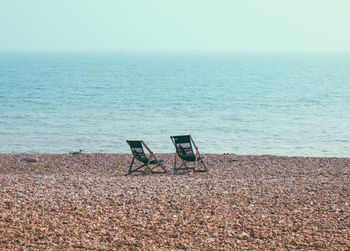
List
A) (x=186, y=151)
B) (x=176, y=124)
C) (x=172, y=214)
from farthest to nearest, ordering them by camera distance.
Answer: (x=176, y=124) → (x=186, y=151) → (x=172, y=214)

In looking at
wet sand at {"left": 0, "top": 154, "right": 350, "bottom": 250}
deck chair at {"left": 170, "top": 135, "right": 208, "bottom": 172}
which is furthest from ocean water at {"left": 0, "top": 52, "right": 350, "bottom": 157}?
wet sand at {"left": 0, "top": 154, "right": 350, "bottom": 250}

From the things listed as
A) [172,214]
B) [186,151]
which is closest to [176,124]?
[186,151]

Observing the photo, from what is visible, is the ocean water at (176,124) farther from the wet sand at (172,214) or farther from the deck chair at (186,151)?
the wet sand at (172,214)

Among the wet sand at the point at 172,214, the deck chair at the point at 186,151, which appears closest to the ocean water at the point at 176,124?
the deck chair at the point at 186,151

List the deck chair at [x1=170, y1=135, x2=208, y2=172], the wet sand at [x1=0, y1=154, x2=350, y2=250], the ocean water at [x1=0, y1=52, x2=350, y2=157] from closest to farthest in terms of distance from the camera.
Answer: the wet sand at [x1=0, y1=154, x2=350, y2=250]
the deck chair at [x1=170, y1=135, x2=208, y2=172]
the ocean water at [x1=0, y1=52, x2=350, y2=157]

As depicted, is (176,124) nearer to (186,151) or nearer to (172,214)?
(186,151)

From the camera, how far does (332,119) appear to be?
75.5 ft

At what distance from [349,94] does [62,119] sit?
26091mm

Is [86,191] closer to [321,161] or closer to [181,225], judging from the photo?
[181,225]

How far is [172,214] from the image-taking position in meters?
6.00

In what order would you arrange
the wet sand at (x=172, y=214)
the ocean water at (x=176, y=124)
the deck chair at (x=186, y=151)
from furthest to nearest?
the ocean water at (x=176, y=124) < the deck chair at (x=186, y=151) < the wet sand at (x=172, y=214)

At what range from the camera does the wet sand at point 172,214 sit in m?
5.07

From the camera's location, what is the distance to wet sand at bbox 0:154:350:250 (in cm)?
507

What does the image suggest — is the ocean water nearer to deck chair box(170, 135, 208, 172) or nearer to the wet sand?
deck chair box(170, 135, 208, 172)
